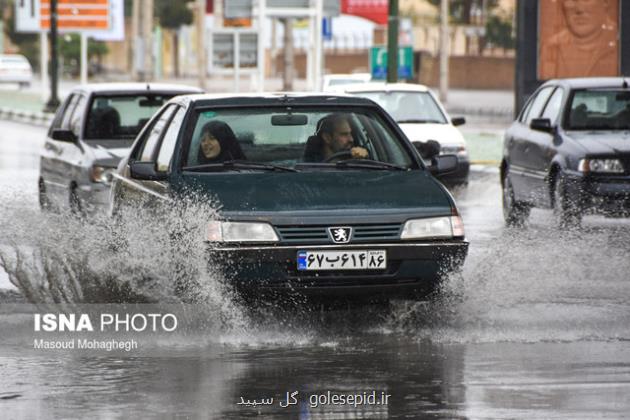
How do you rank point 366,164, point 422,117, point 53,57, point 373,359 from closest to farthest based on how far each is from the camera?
1. point 373,359
2. point 366,164
3. point 422,117
4. point 53,57

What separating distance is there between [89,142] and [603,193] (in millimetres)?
4923

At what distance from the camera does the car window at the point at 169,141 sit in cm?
1072

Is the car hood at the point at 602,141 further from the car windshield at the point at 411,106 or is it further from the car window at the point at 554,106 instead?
the car windshield at the point at 411,106

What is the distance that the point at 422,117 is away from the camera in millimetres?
22906

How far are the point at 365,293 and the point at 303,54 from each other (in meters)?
98.0

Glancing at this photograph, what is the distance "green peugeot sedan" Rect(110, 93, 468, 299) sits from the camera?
9375 mm

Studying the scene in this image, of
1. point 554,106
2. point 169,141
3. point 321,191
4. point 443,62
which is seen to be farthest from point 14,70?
point 321,191

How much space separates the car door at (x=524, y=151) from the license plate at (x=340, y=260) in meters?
7.57

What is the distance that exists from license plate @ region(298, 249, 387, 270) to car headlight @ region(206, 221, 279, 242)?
201 mm

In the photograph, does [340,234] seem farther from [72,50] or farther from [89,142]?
[72,50]

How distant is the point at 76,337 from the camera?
371 inches

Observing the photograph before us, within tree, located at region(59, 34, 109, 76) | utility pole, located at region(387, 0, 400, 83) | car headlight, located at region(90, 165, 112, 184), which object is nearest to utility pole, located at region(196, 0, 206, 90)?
tree, located at region(59, 34, 109, 76)

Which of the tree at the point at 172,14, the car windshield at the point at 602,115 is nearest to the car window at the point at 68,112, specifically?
the car windshield at the point at 602,115

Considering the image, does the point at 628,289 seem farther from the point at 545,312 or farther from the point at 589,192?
the point at 589,192
